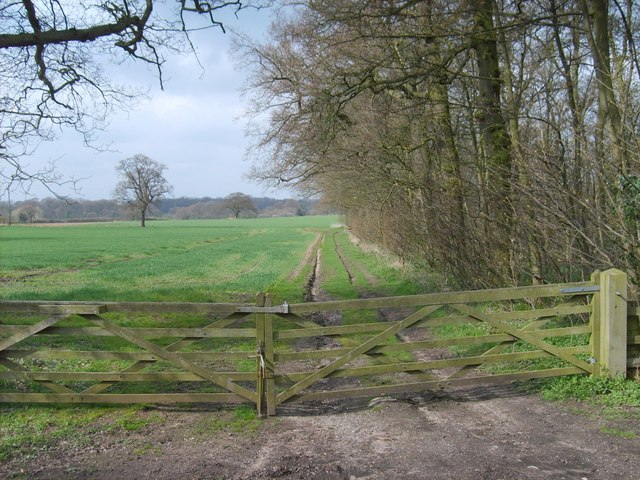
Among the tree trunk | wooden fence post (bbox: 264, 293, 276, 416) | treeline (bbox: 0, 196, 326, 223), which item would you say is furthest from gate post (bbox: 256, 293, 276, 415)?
treeline (bbox: 0, 196, 326, 223)

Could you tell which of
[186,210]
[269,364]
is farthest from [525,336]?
[186,210]

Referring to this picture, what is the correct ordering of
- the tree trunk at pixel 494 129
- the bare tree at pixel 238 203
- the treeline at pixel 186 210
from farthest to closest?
1. the bare tree at pixel 238 203
2. the treeline at pixel 186 210
3. the tree trunk at pixel 494 129

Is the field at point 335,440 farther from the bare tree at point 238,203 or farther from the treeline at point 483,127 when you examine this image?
the bare tree at point 238,203

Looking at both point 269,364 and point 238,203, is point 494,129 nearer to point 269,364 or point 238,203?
point 269,364

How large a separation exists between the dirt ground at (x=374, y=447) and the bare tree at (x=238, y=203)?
13811 cm

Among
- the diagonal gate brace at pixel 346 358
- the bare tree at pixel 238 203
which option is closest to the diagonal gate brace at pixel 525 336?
the diagonal gate brace at pixel 346 358

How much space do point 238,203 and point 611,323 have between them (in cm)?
13885

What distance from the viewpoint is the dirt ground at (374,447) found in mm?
4375

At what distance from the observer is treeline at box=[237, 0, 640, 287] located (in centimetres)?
770

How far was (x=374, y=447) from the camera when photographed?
488cm

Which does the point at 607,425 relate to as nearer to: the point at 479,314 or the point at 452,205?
the point at 479,314

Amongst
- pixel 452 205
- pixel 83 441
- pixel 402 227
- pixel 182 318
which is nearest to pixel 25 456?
pixel 83 441

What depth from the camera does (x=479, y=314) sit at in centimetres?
599

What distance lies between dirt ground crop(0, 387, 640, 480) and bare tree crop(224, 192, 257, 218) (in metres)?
138
